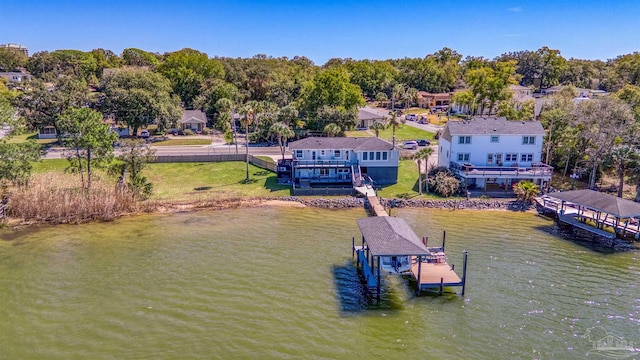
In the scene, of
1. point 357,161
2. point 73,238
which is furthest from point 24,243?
point 357,161

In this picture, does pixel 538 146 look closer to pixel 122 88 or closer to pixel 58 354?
pixel 58 354

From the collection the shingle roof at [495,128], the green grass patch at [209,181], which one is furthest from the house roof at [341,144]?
the shingle roof at [495,128]

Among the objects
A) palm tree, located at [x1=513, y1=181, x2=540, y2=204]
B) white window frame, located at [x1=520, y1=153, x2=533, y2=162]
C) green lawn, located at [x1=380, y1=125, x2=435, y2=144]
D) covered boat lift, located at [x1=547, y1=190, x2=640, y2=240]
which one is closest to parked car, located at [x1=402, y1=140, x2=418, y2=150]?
green lawn, located at [x1=380, y1=125, x2=435, y2=144]

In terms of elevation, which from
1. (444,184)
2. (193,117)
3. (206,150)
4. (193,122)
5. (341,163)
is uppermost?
(193,117)

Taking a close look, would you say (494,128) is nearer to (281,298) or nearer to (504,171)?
(504,171)

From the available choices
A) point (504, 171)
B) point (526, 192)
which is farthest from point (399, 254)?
point (504, 171)

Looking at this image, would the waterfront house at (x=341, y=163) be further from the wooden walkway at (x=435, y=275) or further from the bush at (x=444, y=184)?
the wooden walkway at (x=435, y=275)
